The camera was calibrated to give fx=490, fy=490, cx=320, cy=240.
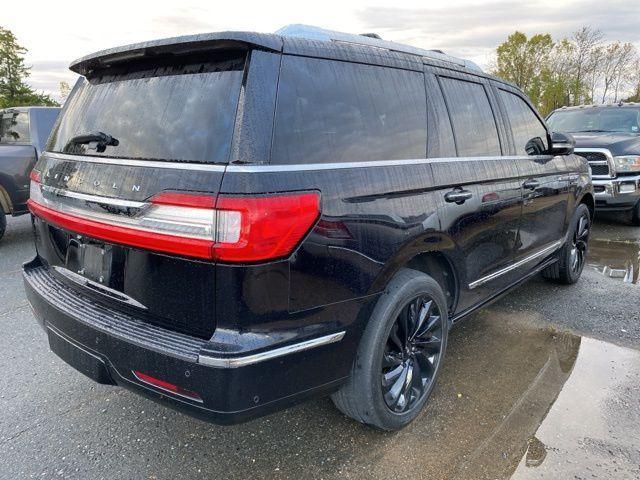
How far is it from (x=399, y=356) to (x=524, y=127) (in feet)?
7.57

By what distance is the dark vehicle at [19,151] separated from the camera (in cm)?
659

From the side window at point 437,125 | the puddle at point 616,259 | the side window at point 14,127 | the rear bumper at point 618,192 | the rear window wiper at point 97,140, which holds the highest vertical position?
the side window at point 437,125

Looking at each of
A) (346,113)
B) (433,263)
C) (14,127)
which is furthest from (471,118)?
(14,127)

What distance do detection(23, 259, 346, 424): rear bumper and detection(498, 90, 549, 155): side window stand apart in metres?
2.45

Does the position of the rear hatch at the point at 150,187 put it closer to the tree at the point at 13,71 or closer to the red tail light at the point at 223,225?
the red tail light at the point at 223,225

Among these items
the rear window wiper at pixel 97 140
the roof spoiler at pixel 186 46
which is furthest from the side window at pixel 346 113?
the rear window wiper at pixel 97 140

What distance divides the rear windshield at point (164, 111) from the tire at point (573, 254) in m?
3.80

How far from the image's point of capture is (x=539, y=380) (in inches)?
123

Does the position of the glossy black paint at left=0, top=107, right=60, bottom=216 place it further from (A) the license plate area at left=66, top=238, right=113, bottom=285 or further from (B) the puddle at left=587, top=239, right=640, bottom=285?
(B) the puddle at left=587, top=239, right=640, bottom=285

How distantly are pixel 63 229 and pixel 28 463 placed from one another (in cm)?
115

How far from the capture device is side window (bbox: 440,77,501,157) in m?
2.96

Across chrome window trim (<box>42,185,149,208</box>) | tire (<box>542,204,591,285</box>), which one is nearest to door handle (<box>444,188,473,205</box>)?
chrome window trim (<box>42,185,149,208</box>)

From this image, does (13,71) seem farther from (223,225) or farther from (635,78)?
(635,78)

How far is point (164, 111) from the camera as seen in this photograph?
2.07 m
